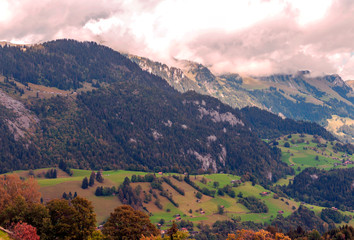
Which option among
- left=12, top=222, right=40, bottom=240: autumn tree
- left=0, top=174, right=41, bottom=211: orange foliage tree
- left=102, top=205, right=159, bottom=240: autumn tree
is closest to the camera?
left=12, top=222, right=40, bottom=240: autumn tree

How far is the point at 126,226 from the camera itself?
113625 mm

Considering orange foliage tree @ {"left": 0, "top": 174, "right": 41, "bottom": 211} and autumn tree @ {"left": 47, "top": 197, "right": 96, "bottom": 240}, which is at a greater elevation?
orange foliage tree @ {"left": 0, "top": 174, "right": 41, "bottom": 211}

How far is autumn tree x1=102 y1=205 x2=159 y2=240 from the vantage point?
11169 centimetres

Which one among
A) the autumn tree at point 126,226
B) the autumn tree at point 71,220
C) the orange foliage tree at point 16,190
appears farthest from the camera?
the orange foliage tree at point 16,190

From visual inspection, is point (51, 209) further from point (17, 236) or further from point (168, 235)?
point (168, 235)

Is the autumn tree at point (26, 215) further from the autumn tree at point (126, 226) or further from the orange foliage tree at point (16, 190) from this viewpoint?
the autumn tree at point (126, 226)

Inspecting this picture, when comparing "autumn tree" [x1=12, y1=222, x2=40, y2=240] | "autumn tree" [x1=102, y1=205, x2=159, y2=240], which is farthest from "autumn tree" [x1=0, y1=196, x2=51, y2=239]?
"autumn tree" [x1=102, y1=205, x2=159, y2=240]

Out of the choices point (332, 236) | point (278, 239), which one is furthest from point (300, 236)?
point (278, 239)

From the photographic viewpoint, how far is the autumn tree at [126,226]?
112m

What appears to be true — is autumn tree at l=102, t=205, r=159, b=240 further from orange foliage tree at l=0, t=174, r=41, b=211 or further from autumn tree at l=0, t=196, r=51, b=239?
orange foliage tree at l=0, t=174, r=41, b=211

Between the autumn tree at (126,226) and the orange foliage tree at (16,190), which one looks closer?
the autumn tree at (126,226)

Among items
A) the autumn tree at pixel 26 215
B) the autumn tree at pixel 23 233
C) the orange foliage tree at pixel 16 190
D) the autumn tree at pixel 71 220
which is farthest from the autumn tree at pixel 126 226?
the orange foliage tree at pixel 16 190

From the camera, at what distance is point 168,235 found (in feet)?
331

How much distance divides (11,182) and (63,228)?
4109cm
